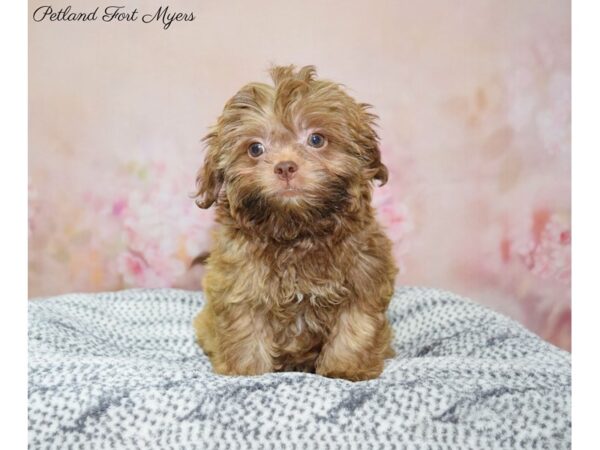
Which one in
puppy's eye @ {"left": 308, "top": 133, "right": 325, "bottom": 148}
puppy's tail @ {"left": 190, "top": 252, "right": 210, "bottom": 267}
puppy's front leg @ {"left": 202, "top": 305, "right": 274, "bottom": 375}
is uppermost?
puppy's eye @ {"left": 308, "top": 133, "right": 325, "bottom": 148}

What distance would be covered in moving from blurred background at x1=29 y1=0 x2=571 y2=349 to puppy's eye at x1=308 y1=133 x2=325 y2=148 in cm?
58

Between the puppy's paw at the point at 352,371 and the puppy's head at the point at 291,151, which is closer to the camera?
the puppy's head at the point at 291,151

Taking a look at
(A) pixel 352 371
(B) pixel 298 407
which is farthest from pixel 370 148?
(B) pixel 298 407

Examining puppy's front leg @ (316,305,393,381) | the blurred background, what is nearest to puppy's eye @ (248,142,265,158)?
the blurred background

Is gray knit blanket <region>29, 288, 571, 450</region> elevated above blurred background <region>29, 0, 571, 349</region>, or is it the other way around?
blurred background <region>29, 0, 571, 349</region>

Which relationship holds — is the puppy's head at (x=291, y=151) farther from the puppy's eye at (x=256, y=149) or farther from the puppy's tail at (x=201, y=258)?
the puppy's tail at (x=201, y=258)

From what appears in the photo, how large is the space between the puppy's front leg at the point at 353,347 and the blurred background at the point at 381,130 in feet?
3.53

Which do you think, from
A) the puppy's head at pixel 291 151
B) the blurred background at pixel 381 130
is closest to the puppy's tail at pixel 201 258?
the blurred background at pixel 381 130

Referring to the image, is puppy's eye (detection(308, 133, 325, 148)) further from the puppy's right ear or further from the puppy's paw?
the puppy's paw

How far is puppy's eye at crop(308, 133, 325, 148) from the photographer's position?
257 centimetres

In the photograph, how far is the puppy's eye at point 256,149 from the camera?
8.44 ft
